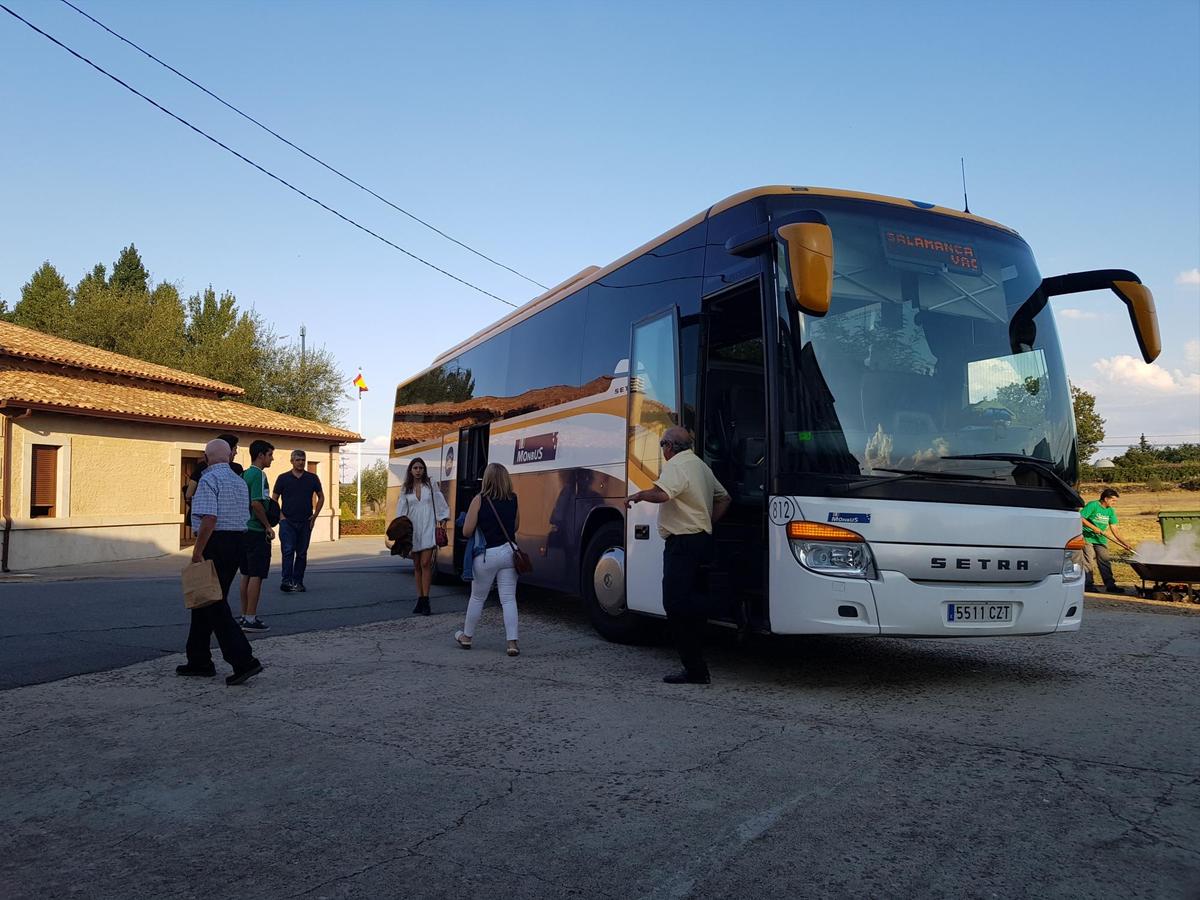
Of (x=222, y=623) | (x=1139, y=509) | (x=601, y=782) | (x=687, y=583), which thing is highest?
(x=1139, y=509)

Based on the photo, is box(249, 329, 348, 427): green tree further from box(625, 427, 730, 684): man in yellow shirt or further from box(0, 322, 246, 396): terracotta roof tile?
box(625, 427, 730, 684): man in yellow shirt

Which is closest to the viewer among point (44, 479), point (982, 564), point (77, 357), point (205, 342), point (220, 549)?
point (982, 564)

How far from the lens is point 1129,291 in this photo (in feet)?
22.9

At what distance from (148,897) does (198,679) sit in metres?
4.09

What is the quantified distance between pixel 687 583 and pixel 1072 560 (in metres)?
2.78

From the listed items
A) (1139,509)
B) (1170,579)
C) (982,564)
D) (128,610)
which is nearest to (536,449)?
(128,610)

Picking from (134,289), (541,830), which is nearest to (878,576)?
(541,830)

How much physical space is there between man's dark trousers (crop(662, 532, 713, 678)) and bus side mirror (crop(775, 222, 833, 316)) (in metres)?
1.87

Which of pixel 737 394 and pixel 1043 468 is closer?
pixel 1043 468

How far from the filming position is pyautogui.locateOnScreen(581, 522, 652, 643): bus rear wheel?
8.48 m

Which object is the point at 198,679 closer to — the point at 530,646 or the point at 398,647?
the point at 398,647

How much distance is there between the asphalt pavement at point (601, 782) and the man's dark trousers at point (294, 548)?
636 centimetres

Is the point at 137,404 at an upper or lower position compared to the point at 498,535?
upper

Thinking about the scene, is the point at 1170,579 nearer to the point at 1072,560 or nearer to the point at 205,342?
the point at 1072,560
